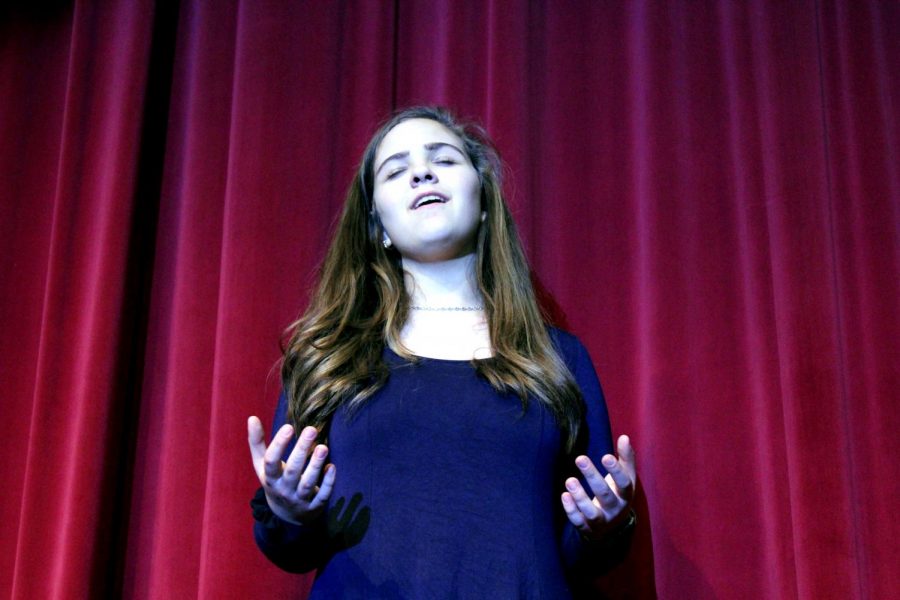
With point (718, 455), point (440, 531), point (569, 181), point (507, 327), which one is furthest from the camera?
point (569, 181)

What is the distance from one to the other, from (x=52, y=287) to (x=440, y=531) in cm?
104

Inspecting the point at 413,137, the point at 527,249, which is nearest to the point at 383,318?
the point at 413,137

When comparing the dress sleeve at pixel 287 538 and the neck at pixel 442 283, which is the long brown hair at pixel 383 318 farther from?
the dress sleeve at pixel 287 538

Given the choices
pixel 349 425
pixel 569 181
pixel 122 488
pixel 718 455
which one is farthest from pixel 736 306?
pixel 122 488

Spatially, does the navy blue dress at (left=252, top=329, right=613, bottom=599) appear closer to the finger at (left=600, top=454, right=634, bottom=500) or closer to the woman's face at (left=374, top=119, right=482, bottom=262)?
the finger at (left=600, top=454, right=634, bottom=500)

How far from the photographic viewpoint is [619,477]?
47.4 inches

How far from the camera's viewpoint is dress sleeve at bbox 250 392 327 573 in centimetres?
127

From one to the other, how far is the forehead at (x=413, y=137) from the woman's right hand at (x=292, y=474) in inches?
22.6

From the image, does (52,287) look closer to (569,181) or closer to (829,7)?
(569,181)

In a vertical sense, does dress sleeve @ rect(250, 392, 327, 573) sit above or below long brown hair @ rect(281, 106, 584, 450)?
below

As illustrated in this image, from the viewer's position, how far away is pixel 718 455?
5.64 feet

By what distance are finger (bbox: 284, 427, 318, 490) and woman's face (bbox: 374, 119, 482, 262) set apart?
0.44m

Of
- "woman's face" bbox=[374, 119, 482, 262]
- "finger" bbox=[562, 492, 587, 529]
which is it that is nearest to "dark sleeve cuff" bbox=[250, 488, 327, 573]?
"finger" bbox=[562, 492, 587, 529]

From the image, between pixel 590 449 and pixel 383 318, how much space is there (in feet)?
1.30
